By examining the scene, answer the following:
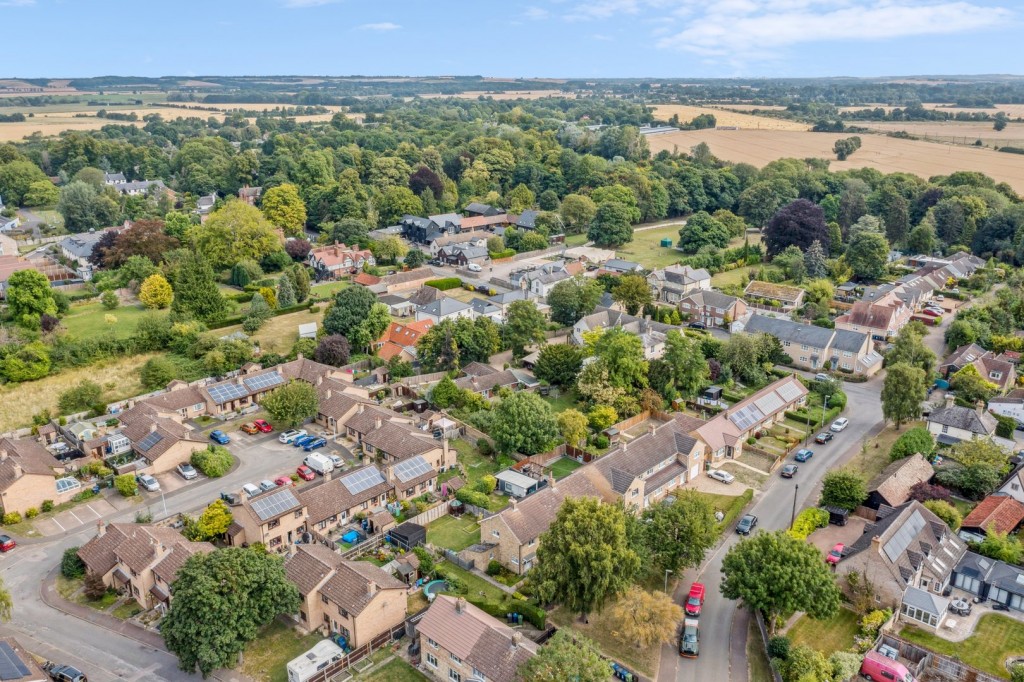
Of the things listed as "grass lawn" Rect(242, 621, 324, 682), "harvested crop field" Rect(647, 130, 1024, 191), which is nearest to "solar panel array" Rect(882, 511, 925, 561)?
"grass lawn" Rect(242, 621, 324, 682)

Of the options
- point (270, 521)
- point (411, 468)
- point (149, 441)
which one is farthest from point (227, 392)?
point (270, 521)

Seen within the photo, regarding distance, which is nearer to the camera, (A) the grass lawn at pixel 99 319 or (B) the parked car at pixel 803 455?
(B) the parked car at pixel 803 455

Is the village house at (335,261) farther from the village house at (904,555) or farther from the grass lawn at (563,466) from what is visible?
the village house at (904,555)

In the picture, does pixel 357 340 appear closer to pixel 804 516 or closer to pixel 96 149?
pixel 804 516

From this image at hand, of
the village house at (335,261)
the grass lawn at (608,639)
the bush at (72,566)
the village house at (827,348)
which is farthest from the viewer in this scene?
the village house at (335,261)

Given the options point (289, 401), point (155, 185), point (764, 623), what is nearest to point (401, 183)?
point (155, 185)

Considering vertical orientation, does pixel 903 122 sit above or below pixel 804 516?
above

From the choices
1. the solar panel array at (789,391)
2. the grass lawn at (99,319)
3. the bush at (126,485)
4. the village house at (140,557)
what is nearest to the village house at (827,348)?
the solar panel array at (789,391)
